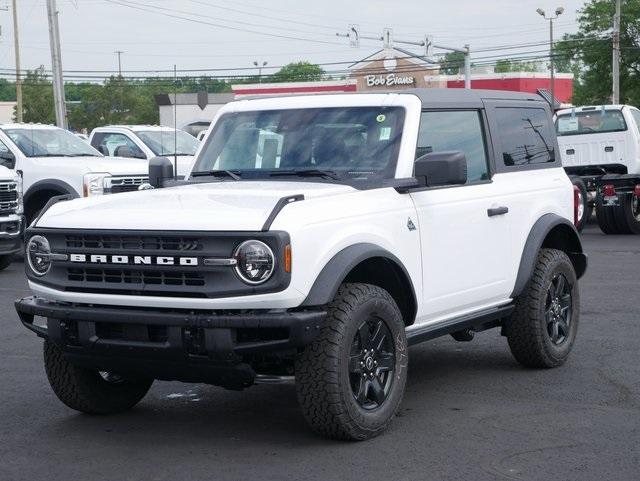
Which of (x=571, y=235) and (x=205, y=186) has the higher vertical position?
(x=205, y=186)

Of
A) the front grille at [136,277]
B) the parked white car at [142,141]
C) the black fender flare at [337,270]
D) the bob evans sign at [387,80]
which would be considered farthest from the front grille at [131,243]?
the bob evans sign at [387,80]

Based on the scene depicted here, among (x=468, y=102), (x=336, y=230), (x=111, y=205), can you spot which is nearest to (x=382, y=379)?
(x=336, y=230)

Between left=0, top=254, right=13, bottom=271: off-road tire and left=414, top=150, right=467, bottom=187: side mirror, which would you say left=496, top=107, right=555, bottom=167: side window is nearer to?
left=414, top=150, right=467, bottom=187: side mirror

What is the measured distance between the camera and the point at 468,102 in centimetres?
777

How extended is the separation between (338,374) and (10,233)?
1027 centimetres

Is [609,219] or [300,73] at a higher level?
[300,73]

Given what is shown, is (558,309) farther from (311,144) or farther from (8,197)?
(8,197)

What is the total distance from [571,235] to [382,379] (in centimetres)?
268

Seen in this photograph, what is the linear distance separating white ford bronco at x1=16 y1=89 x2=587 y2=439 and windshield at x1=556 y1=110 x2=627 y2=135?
13.1 metres

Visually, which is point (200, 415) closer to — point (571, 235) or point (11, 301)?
point (571, 235)

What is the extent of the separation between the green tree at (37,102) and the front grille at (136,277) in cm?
7100

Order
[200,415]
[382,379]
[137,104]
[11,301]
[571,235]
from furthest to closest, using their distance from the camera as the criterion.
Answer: [137,104] < [11,301] < [571,235] < [200,415] < [382,379]

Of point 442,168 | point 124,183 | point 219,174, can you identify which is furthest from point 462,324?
point 124,183

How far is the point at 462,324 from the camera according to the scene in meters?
7.30
